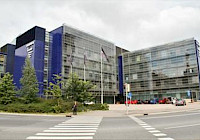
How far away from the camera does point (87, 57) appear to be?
65062 millimetres

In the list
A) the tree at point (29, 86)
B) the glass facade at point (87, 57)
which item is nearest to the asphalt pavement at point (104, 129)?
the tree at point (29, 86)

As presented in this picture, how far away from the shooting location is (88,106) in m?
30.9

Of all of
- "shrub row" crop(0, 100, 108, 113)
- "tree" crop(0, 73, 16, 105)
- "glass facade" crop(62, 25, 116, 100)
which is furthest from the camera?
"glass facade" crop(62, 25, 116, 100)

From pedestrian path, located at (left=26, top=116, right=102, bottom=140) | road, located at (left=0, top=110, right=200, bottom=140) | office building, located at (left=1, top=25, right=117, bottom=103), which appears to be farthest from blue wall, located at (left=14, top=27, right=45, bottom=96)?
pedestrian path, located at (left=26, top=116, right=102, bottom=140)

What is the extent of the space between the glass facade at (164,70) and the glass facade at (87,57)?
31.6 ft

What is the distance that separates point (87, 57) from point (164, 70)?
28790 mm

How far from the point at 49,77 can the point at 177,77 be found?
141ft

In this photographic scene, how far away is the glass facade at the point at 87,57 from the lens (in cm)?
5856

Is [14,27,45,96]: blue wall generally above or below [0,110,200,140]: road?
above

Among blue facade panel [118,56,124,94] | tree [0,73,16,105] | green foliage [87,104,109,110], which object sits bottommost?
green foliage [87,104,109,110]

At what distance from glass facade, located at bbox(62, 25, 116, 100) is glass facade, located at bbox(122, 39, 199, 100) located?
31.6ft

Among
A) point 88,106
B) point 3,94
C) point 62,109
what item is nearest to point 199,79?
point 88,106

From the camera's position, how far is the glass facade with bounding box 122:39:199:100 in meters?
64.1

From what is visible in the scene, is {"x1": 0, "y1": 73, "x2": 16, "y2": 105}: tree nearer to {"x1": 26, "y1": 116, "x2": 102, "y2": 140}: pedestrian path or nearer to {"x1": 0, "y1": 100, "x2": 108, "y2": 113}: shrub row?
{"x1": 0, "y1": 100, "x2": 108, "y2": 113}: shrub row
